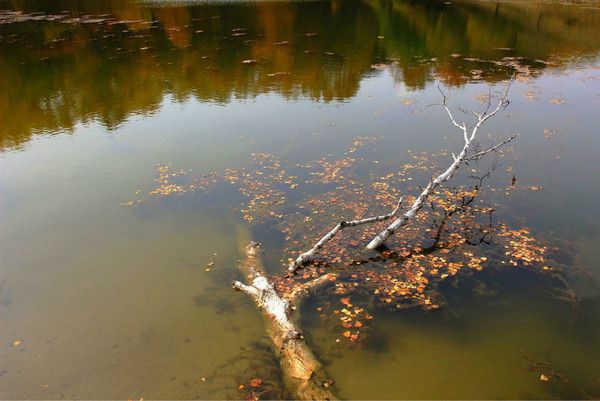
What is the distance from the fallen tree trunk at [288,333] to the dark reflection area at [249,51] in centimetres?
1248

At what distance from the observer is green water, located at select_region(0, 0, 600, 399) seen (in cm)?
729

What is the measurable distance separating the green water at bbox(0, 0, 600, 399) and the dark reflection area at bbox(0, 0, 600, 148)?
23 centimetres

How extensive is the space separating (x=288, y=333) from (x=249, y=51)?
2467cm

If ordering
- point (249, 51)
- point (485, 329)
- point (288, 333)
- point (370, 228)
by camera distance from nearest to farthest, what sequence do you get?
point (288, 333) < point (485, 329) < point (370, 228) < point (249, 51)

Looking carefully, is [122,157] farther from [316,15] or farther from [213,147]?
[316,15]

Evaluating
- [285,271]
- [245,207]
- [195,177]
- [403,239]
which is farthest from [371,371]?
[195,177]

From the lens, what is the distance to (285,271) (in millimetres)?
9359

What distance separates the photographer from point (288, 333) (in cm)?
754

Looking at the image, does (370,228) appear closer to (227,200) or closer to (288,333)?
(288,333)

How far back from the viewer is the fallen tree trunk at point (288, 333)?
22.4 ft

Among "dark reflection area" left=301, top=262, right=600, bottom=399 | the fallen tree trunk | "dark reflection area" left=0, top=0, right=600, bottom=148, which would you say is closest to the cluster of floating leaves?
"dark reflection area" left=301, top=262, right=600, bottom=399

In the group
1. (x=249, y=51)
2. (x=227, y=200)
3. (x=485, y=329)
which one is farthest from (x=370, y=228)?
(x=249, y=51)

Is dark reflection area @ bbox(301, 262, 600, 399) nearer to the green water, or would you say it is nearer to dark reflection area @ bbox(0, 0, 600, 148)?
the green water

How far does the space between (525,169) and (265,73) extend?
15.4m
